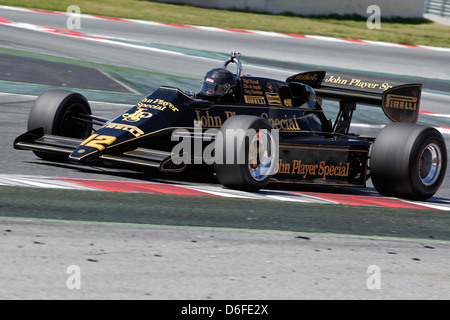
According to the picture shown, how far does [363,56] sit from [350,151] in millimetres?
12748

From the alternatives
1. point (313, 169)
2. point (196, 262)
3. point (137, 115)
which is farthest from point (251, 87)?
point (196, 262)

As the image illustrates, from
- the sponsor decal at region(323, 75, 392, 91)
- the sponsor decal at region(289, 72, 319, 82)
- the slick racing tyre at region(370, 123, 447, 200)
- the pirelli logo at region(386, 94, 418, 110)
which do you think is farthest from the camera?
the sponsor decal at region(289, 72, 319, 82)

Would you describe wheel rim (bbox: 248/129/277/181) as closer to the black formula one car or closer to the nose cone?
the black formula one car

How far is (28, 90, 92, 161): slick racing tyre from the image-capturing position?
26.4ft

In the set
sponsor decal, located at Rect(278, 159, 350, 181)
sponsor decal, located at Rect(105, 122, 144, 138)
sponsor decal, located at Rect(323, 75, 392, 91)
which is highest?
sponsor decal, located at Rect(323, 75, 392, 91)

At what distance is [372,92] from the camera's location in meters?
9.31

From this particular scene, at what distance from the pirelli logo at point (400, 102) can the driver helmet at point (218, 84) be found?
2.03m

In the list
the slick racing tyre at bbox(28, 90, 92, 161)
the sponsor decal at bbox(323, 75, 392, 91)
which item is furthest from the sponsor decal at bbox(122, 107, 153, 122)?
the sponsor decal at bbox(323, 75, 392, 91)

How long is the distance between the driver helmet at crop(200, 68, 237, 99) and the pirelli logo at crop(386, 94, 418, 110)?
6.64ft

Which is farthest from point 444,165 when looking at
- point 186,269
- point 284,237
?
point 186,269

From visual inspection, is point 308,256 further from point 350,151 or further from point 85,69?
point 85,69

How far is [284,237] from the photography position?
563 cm

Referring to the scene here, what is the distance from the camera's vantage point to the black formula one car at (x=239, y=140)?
713cm

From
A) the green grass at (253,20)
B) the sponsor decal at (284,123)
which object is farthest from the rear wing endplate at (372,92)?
the green grass at (253,20)
